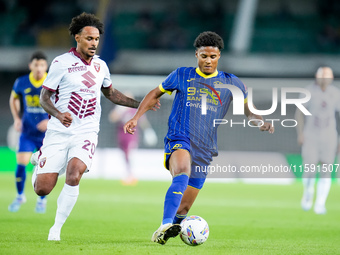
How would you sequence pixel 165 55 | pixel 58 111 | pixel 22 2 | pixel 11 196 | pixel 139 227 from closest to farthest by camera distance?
pixel 58 111 → pixel 139 227 → pixel 11 196 → pixel 165 55 → pixel 22 2

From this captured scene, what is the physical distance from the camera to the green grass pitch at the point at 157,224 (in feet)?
23.7

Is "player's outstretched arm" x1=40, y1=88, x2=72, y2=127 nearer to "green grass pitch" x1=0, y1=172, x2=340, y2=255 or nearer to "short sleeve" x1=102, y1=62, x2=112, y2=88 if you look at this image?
"short sleeve" x1=102, y1=62, x2=112, y2=88

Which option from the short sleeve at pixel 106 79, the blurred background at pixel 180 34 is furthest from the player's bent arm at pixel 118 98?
the blurred background at pixel 180 34

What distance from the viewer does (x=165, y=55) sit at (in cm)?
3058

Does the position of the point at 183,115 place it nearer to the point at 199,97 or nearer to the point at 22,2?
the point at 199,97

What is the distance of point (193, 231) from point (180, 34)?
25491 millimetres

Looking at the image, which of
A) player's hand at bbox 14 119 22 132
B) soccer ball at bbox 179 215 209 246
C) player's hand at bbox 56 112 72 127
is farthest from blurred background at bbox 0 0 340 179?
soccer ball at bbox 179 215 209 246

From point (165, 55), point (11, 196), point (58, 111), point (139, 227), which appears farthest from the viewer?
point (165, 55)

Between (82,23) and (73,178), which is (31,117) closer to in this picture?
(82,23)

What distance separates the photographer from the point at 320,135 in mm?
13094

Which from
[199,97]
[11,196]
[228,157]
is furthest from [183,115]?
[228,157]

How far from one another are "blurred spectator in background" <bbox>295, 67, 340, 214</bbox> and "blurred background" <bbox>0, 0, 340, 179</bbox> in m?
14.9

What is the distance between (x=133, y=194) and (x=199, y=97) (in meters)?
8.92

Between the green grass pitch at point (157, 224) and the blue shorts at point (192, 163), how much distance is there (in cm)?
73
